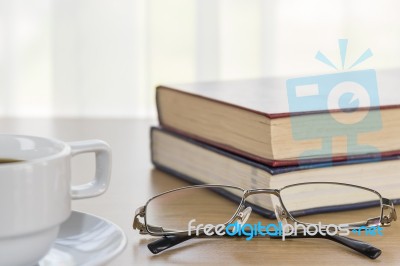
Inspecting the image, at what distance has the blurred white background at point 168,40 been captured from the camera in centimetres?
232

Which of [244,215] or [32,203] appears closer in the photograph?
[32,203]

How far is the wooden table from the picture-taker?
62 centimetres

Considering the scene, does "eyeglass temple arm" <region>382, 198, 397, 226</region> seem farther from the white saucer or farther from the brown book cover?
the white saucer

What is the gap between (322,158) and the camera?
75cm

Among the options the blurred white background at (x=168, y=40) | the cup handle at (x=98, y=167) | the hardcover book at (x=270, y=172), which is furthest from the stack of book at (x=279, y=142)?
the blurred white background at (x=168, y=40)

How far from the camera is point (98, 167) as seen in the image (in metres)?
0.64

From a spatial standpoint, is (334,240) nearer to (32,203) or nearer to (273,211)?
(273,211)

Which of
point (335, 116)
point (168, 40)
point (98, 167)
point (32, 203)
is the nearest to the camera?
point (32, 203)

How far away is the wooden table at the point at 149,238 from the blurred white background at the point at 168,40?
3.70 feet

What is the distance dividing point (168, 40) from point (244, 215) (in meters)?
1.68

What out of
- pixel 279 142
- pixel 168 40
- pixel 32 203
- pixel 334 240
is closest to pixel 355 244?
pixel 334 240

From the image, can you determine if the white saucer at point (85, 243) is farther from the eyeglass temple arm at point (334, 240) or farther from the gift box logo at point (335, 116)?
the gift box logo at point (335, 116)

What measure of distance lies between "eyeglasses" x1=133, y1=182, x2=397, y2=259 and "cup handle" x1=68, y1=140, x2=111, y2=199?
0.17 feet

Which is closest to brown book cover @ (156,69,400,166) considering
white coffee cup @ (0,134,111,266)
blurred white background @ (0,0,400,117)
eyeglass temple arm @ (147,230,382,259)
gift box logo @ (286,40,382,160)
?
gift box logo @ (286,40,382,160)
